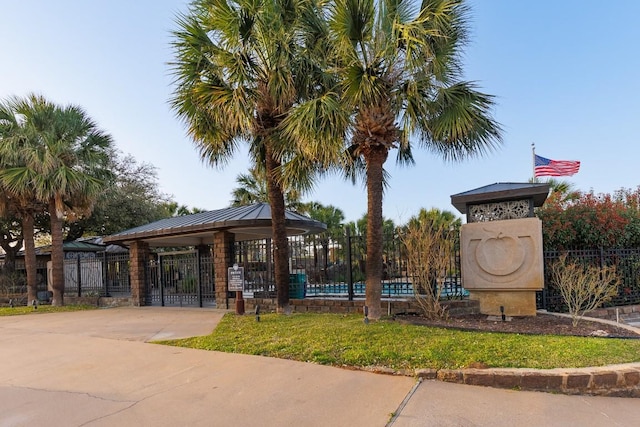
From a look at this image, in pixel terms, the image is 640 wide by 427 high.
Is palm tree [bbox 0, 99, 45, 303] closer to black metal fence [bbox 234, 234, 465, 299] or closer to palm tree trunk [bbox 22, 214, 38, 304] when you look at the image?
palm tree trunk [bbox 22, 214, 38, 304]

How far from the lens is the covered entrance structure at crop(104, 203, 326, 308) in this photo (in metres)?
13.1

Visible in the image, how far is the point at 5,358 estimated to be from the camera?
7711mm

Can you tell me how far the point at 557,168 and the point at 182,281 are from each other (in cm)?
1580

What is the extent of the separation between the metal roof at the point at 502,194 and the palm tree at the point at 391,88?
1.00 m

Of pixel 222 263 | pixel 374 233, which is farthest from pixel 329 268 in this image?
pixel 374 233

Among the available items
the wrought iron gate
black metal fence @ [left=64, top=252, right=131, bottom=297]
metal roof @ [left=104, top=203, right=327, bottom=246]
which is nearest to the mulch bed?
metal roof @ [left=104, top=203, right=327, bottom=246]

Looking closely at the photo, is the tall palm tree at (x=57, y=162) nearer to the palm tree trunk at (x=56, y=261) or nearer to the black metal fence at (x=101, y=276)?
the palm tree trunk at (x=56, y=261)

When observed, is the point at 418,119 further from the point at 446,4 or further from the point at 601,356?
the point at 601,356

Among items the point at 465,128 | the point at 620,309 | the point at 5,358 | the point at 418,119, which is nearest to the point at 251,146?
the point at 418,119

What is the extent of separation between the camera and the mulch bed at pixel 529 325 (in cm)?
750

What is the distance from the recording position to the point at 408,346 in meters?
6.46

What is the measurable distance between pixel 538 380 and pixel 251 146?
913 cm

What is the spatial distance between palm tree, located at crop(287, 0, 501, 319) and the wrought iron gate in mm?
7236

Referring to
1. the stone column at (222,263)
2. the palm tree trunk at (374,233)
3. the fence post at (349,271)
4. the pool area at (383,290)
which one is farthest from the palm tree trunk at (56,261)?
the palm tree trunk at (374,233)
